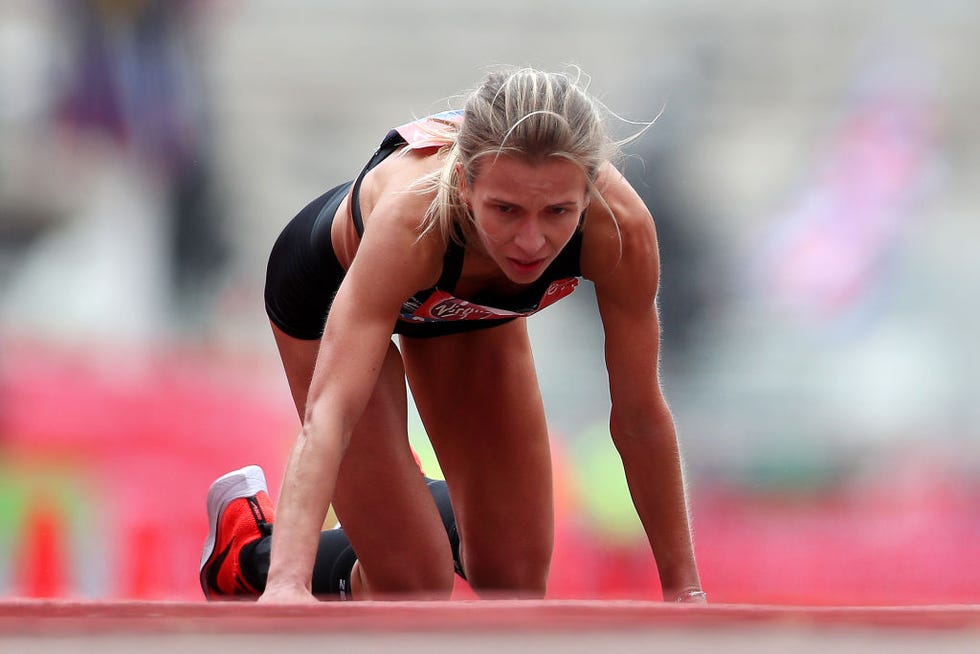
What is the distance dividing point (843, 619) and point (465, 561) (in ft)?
4.36

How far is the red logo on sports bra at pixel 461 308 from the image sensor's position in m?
1.91

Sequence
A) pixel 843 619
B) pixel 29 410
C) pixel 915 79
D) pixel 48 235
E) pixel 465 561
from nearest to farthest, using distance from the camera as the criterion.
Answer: pixel 843 619 → pixel 465 561 → pixel 29 410 → pixel 48 235 → pixel 915 79

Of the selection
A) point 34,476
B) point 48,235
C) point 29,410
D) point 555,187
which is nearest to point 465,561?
point 555,187

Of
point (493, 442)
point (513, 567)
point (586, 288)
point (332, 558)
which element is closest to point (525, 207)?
point (493, 442)

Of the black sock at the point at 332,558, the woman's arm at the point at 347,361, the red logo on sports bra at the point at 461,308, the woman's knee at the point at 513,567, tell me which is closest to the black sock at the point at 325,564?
the black sock at the point at 332,558

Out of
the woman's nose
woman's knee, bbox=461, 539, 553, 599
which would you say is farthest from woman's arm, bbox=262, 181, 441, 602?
woman's knee, bbox=461, 539, 553, 599

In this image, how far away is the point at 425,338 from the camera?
7.39 feet

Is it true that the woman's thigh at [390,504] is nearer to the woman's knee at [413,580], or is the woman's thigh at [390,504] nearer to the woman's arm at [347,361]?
the woman's knee at [413,580]

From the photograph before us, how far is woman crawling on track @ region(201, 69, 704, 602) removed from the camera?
165 cm

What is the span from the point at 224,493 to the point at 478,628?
172 centimetres

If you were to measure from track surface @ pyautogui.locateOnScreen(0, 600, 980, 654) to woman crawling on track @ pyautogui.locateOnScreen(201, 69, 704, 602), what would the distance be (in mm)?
262

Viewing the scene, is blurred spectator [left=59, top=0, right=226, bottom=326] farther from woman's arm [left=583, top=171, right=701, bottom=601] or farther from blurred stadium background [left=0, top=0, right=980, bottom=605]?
woman's arm [left=583, top=171, right=701, bottom=601]

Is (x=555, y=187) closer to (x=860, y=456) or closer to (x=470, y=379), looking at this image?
(x=470, y=379)

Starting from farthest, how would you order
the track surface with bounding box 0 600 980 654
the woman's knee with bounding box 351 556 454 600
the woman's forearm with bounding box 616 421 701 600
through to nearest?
the woman's knee with bounding box 351 556 454 600
the woman's forearm with bounding box 616 421 701 600
the track surface with bounding box 0 600 980 654
